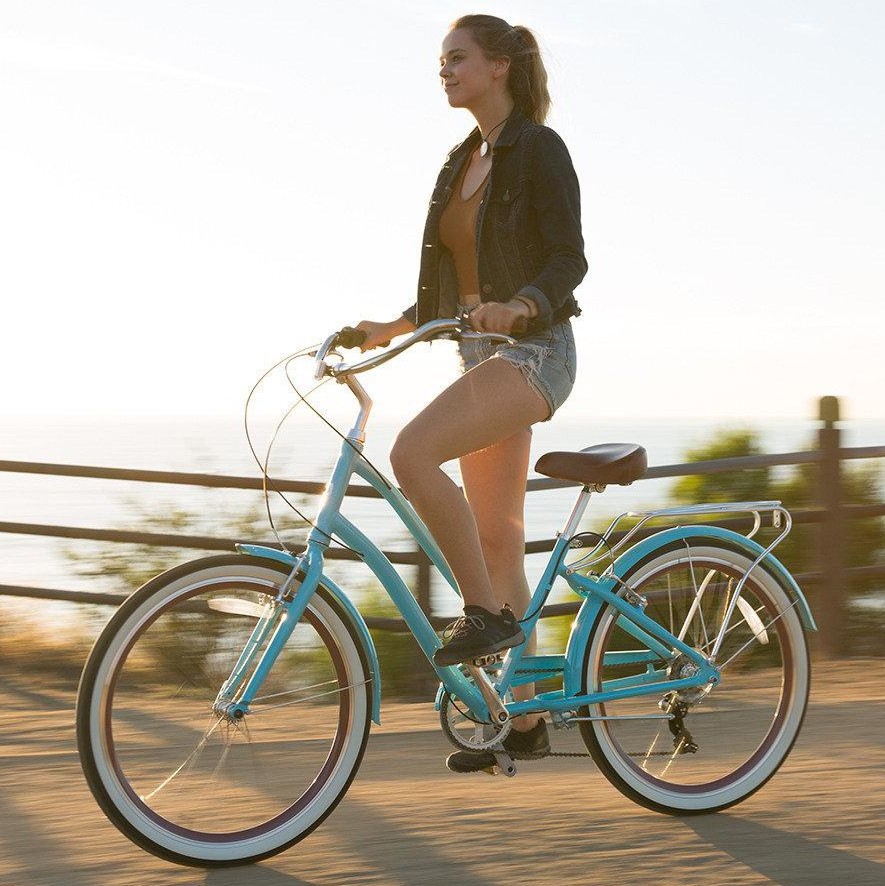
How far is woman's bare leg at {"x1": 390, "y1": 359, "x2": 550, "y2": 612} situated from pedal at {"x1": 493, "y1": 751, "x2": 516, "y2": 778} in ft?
1.46

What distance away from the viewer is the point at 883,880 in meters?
3.70

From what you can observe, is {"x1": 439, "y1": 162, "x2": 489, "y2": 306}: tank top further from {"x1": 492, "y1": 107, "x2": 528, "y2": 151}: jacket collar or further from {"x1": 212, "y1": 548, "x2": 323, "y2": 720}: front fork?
{"x1": 212, "y1": 548, "x2": 323, "y2": 720}: front fork

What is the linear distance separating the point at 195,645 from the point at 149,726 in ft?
0.83

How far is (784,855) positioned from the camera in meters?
3.90

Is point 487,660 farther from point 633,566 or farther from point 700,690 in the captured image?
point 700,690

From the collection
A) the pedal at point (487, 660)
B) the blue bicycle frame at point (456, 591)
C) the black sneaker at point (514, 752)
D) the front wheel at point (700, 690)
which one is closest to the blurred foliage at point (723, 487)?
the front wheel at point (700, 690)

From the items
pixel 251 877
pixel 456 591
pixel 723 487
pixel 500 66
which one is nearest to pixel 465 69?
pixel 500 66

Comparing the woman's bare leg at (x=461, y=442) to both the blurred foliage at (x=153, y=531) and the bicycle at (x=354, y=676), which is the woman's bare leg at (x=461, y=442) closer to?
the bicycle at (x=354, y=676)

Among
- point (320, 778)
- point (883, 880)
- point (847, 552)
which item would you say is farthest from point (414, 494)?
point (847, 552)

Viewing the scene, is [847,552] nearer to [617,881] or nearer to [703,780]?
[703,780]

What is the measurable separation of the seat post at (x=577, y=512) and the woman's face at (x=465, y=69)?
123 cm

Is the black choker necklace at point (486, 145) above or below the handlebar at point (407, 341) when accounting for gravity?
above

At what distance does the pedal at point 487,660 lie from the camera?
159 inches

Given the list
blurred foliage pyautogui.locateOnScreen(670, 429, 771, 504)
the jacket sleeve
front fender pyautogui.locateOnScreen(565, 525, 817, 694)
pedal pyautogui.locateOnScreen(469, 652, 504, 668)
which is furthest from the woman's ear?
blurred foliage pyautogui.locateOnScreen(670, 429, 771, 504)
